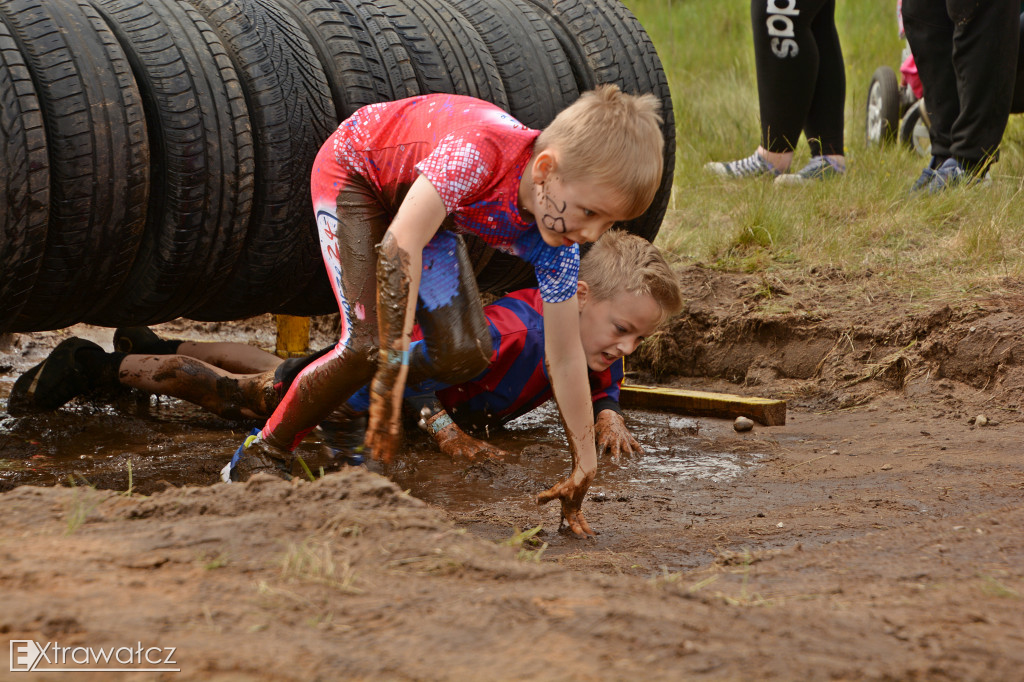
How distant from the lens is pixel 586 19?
13.5 feet

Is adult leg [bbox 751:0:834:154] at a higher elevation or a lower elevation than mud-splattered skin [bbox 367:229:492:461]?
higher

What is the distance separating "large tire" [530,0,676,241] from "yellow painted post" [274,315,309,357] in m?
1.65

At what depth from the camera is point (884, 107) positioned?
6.93 metres

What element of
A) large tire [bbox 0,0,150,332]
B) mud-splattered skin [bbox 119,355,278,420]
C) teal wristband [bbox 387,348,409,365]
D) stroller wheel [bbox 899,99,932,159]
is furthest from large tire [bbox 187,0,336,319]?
stroller wheel [bbox 899,99,932,159]

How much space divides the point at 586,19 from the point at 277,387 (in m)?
2.08

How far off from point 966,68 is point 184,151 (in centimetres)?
409

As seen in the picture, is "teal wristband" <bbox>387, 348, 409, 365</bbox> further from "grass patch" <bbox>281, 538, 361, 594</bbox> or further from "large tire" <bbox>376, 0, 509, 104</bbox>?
"large tire" <bbox>376, 0, 509, 104</bbox>

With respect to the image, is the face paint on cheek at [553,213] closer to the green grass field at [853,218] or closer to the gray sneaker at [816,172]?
the green grass field at [853,218]

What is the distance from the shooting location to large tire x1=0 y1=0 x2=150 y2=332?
287 cm

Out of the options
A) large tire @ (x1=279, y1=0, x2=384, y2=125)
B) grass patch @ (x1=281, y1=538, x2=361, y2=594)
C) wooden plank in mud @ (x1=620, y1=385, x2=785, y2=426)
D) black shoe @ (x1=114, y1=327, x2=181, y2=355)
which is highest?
large tire @ (x1=279, y1=0, x2=384, y2=125)

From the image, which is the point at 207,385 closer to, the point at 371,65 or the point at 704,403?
the point at 371,65

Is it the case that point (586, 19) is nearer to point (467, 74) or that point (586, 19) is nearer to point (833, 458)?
point (467, 74)

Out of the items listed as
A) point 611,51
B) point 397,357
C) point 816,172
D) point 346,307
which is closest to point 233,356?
point 346,307

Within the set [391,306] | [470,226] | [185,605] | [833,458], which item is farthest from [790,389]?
[185,605]
